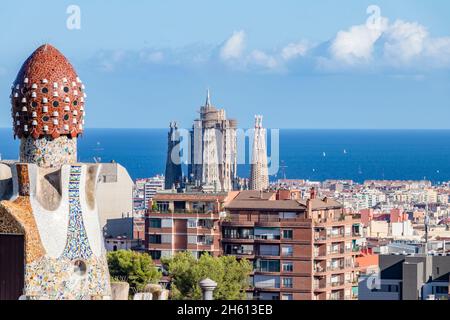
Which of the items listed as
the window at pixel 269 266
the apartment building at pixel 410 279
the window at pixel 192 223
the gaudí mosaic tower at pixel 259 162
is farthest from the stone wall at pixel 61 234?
the gaudí mosaic tower at pixel 259 162

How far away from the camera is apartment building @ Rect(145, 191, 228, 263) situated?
165ft

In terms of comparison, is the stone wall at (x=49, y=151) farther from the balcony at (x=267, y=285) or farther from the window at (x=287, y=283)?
the window at (x=287, y=283)

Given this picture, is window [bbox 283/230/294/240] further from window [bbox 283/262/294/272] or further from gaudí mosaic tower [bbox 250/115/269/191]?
gaudí mosaic tower [bbox 250/115/269/191]

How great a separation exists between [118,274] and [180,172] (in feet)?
291

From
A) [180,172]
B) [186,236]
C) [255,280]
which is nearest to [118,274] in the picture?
[255,280]

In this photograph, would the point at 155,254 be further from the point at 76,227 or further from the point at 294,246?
the point at 76,227

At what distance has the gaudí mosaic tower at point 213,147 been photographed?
120625 millimetres

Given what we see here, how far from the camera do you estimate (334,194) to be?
129m

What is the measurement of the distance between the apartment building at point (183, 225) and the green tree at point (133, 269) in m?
9.57

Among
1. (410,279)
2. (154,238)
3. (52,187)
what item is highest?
(52,187)

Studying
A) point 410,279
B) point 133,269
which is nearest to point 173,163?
point 410,279

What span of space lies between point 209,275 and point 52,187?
2367 centimetres

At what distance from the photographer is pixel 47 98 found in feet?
49.9

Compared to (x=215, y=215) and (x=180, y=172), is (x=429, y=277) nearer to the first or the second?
(x=215, y=215)
